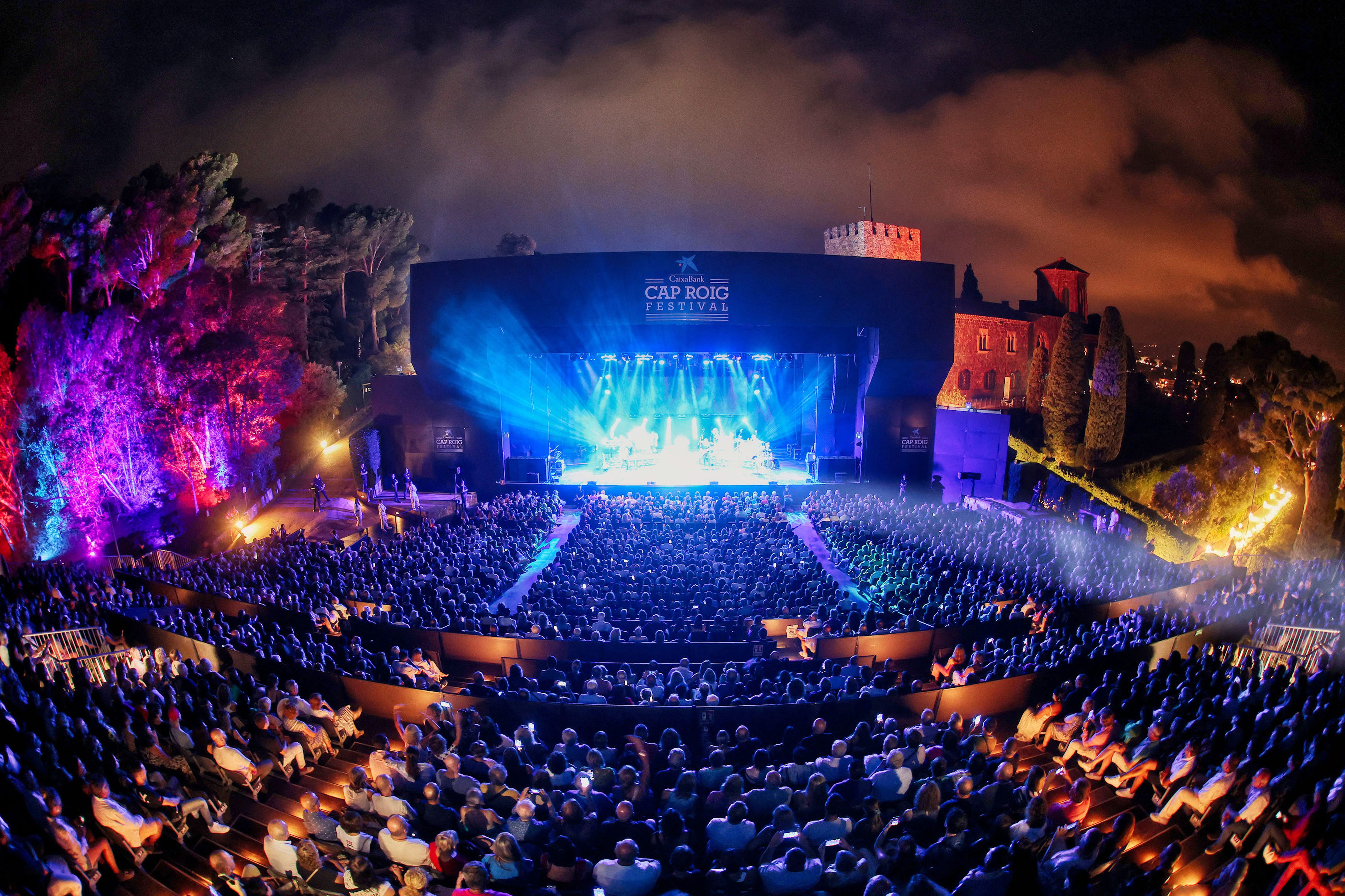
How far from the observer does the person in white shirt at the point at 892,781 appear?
546cm

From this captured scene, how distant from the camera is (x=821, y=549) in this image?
54.5 feet

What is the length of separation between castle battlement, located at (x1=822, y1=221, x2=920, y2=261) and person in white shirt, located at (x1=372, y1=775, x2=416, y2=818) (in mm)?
36630

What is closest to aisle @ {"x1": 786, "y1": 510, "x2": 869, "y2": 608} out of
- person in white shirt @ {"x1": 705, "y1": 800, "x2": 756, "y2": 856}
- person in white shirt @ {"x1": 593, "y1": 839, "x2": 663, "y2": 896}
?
person in white shirt @ {"x1": 705, "y1": 800, "x2": 756, "y2": 856}

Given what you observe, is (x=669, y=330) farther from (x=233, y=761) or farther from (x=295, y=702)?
(x=233, y=761)

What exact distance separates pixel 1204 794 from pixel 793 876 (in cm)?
379

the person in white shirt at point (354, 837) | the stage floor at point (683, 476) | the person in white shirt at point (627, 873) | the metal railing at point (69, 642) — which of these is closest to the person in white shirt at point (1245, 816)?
the person in white shirt at point (627, 873)

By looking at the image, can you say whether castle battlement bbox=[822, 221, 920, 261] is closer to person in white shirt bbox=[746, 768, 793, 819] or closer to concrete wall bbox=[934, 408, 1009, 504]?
concrete wall bbox=[934, 408, 1009, 504]

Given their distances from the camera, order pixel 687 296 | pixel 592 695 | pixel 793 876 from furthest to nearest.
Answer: pixel 687 296 < pixel 592 695 < pixel 793 876

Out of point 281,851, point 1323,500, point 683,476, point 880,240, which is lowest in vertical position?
point 281,851

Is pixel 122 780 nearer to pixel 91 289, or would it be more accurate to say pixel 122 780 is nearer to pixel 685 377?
pixel 685 377

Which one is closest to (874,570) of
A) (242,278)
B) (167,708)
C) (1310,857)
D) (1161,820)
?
(1161,820)

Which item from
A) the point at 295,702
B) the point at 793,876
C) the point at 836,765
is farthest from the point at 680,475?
the point at 793,876

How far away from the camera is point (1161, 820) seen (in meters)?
5.53

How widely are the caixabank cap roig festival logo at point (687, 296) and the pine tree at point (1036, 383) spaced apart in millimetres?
18561
